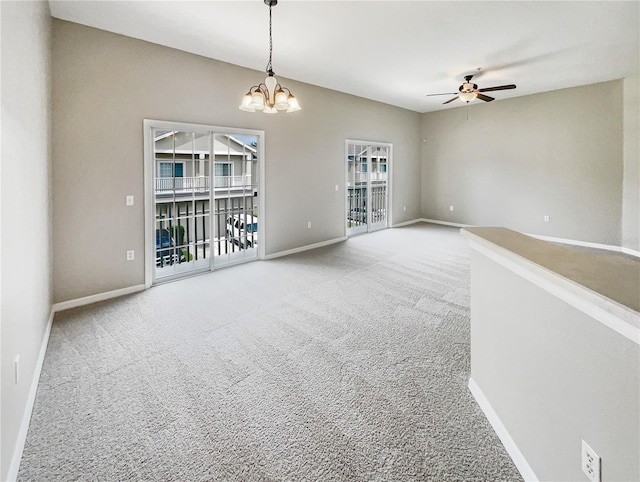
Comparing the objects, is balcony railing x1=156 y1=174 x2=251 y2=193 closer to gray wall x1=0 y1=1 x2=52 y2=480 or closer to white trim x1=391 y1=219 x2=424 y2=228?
gray wall x1=0 y1=1 x2=52 y2=480

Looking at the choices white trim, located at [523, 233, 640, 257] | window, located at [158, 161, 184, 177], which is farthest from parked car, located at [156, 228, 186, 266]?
white trim, located at [523, 233, 640, 257]

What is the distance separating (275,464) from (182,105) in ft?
14.3

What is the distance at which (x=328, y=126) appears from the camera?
6.57 metres

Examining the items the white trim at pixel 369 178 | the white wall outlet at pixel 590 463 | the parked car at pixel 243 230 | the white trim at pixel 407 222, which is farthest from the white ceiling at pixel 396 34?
the white trim at pixel 407 222

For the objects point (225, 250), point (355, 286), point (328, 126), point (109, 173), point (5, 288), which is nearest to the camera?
point (5, 288)

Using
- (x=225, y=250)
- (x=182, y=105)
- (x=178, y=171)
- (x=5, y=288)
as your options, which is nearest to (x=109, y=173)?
(x=178, y=171)

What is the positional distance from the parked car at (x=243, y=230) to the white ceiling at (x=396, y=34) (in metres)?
2.31

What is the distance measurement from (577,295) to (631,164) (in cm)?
679

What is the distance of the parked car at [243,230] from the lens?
17.7 ft

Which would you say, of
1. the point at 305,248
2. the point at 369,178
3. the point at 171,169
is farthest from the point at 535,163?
the point at 171,169

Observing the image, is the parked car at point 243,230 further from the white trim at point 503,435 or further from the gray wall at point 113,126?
the white trim at point 503,435

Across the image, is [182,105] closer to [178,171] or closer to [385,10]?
[178,171]

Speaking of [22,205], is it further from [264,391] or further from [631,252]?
[631,252]

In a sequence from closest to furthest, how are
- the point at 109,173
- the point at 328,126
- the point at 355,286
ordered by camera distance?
1. the point at 109,173
2. the point at 355,286
3. the point at 328,126
